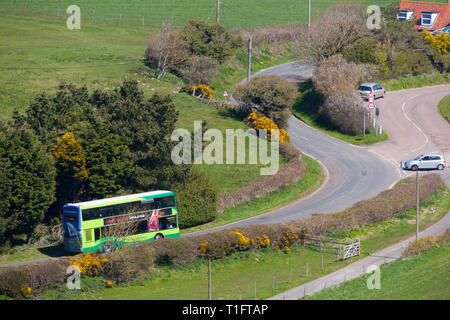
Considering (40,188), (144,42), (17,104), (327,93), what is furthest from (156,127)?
(144,42)

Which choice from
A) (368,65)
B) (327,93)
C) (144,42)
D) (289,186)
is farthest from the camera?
(144,42)

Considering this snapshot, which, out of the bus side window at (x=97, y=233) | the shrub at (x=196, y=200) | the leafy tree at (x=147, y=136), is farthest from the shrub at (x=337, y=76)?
the bus side window at (x=97, y=233)

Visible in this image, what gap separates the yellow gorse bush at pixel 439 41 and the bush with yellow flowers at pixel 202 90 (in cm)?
3769

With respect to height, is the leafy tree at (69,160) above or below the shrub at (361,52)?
below

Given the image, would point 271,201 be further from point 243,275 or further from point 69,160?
point 69,160

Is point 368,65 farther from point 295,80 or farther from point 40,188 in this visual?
point 40,188

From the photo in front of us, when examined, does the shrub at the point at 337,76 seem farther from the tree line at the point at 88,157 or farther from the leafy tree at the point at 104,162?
the leafy tree at the point at 104,162

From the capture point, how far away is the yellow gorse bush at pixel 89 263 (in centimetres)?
4522

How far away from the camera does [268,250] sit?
53.5 m

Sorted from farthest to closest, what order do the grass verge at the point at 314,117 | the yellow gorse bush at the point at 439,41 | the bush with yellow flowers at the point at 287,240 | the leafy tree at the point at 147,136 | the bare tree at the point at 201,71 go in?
the yellow gorse bush at the point at 439,41 → the bare tree at the point at 201,71 → the grass verge at the point at 314,117 → the leafy tree at the point at 147,136 → the bush with yellow flowers at the point at 287,240

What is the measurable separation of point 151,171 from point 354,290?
2398 cm

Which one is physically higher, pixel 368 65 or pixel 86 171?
pixel 368 65

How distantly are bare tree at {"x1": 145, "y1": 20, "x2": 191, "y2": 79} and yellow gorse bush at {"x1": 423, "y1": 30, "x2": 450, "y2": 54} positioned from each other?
38.5 metres
